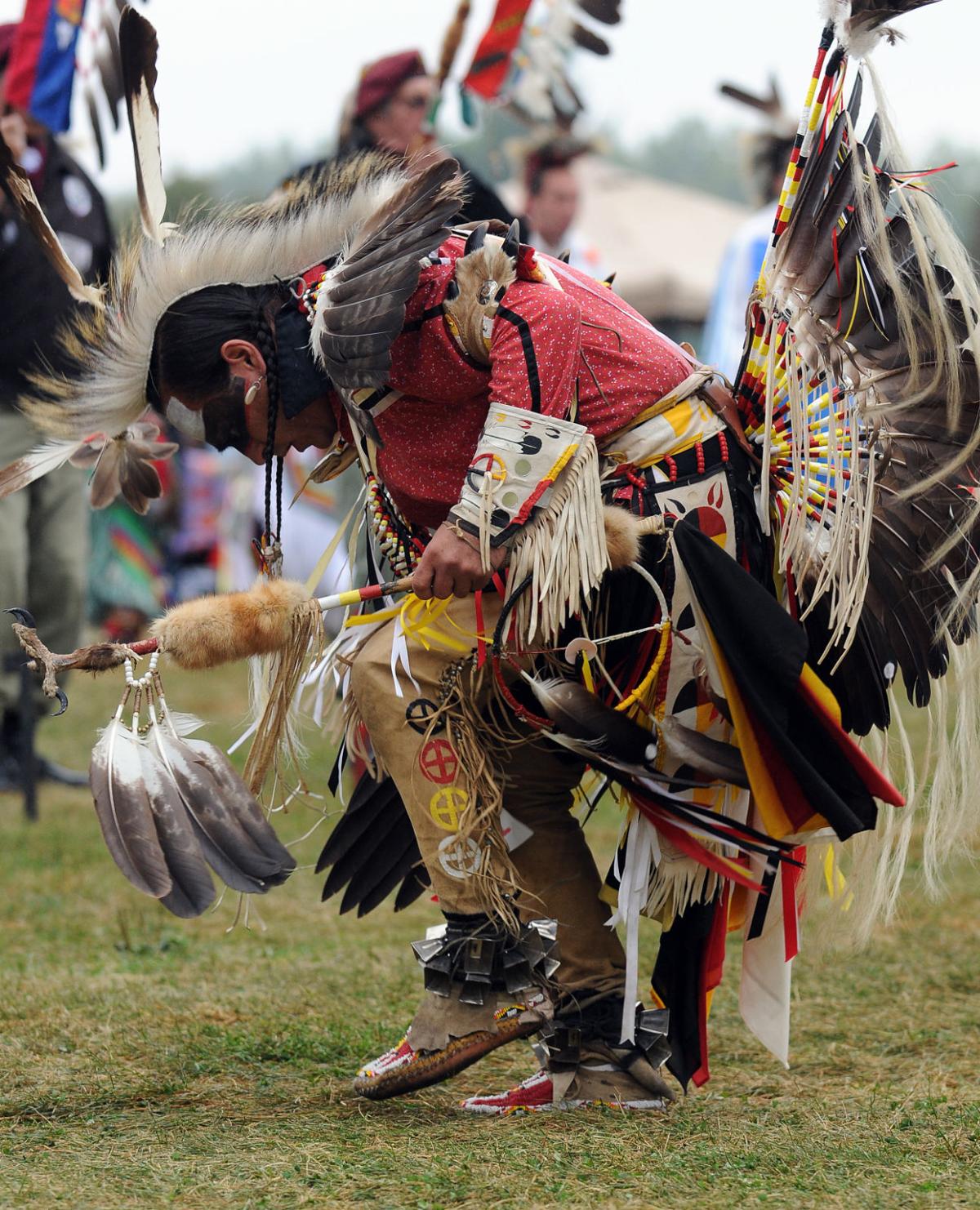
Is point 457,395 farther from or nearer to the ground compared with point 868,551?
farther from the ground

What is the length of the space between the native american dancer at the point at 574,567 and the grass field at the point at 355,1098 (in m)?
0.18

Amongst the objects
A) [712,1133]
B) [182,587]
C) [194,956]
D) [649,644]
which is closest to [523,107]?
[194,956]

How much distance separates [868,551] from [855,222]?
0.51 meters

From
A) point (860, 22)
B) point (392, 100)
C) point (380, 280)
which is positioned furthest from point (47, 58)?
point (860, 22)

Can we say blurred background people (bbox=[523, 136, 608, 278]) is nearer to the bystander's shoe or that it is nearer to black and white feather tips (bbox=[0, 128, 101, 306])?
the bystander's shoe

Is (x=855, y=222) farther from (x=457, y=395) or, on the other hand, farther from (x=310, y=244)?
(x=310, y=244)

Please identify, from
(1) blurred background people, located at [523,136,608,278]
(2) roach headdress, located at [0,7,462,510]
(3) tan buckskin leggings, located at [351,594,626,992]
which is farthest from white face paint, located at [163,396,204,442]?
(1) blurred background people, located at [523,136,608,278]

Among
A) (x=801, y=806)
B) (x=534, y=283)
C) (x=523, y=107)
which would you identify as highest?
(x=523, y=107)

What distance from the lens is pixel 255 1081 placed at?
272cm

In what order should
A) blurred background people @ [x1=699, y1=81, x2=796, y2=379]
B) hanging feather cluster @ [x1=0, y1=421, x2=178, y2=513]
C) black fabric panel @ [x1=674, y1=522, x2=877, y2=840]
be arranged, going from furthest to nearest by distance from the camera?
blurred background people @ [x1=699, y1=81, x2=796, y2=379] → hanging feather cluster @ [x1=0, y1=421, x2=178, y2=513] → black fabric panel @ [x1=674, y1=522, x2=877, y2=840]

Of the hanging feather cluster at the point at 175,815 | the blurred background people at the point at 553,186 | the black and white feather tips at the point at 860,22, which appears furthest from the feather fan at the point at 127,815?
the blurred background people at the point at 553,186

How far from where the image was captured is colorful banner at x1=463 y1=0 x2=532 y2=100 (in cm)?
564

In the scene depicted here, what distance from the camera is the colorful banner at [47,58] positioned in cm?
480

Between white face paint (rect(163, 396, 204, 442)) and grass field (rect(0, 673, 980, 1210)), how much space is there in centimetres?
108
